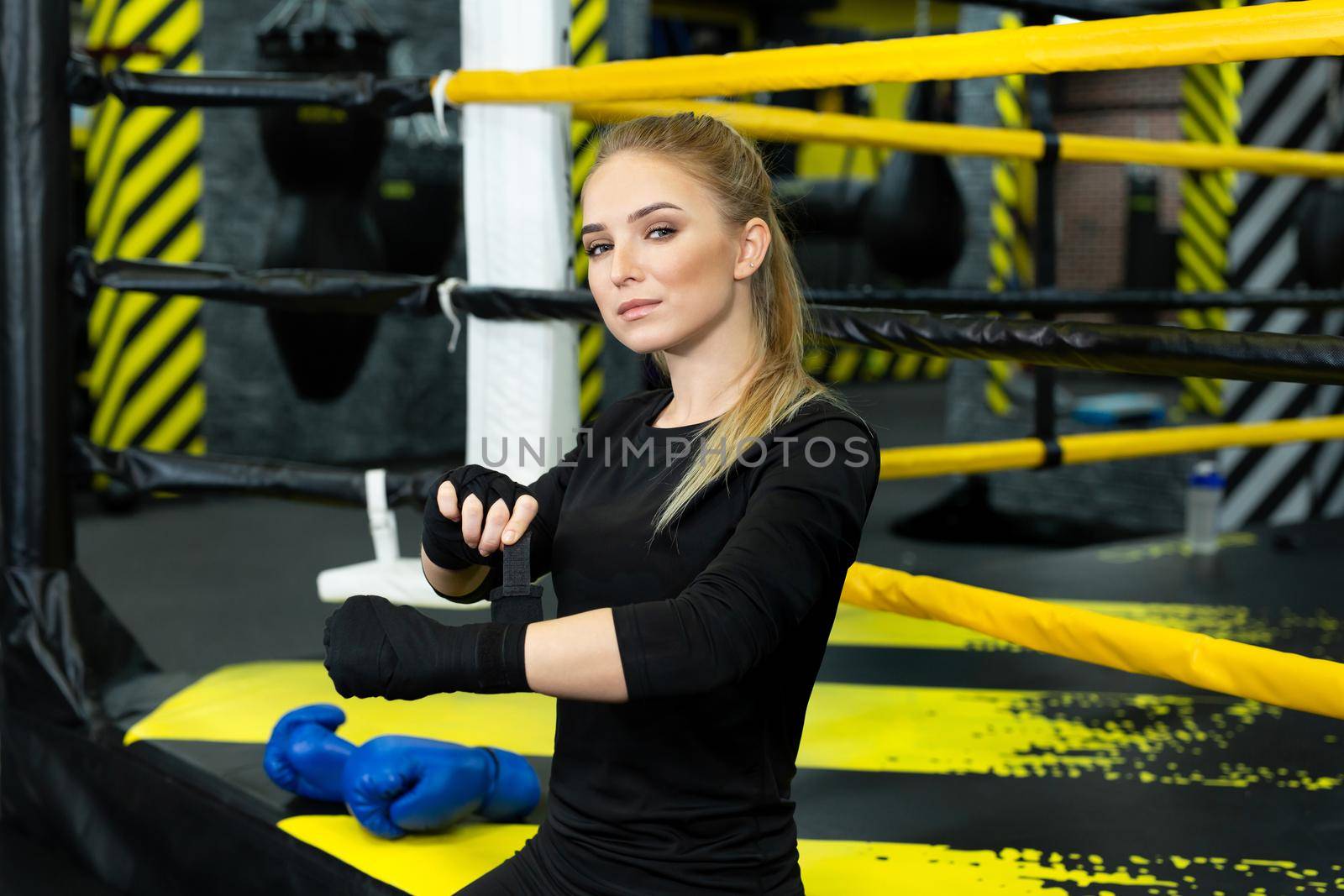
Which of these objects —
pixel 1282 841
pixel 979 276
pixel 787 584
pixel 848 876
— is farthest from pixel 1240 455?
pixel 787 584

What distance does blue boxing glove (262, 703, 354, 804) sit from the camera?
123cm

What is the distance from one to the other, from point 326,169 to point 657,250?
2848mm

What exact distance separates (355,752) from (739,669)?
1.93 feet

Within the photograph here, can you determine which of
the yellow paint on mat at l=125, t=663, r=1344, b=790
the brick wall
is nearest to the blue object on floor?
the yellow paint on mat at l=125, t=663, r=1344, b=790

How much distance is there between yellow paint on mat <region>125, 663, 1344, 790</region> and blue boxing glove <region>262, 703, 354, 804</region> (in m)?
0.09

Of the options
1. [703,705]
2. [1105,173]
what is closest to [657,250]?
[703,705]

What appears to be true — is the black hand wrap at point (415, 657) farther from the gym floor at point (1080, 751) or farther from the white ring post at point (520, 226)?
the white ring post at point (520, 226)

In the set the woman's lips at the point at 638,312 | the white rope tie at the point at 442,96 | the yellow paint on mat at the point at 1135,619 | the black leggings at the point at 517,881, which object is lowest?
the yellow paint on mat at the point at 1135,619

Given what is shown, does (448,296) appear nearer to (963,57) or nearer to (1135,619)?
(963,57)

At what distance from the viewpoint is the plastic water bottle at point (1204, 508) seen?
2.39 meters

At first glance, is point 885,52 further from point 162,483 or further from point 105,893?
point 105,893

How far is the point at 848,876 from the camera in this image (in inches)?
41.4

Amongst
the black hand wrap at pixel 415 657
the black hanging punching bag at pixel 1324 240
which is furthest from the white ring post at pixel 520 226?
the black hanging punching bag at pixel 1324 240

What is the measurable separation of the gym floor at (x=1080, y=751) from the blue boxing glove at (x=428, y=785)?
Answer: 0.27 meters
